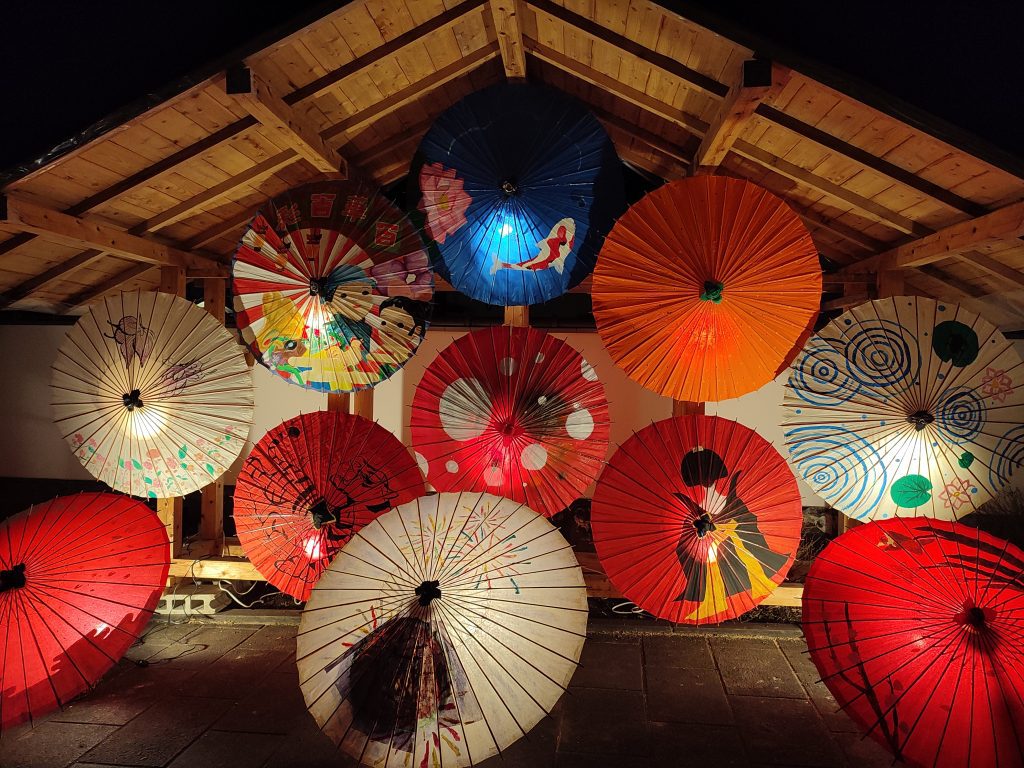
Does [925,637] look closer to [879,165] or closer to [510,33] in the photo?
[879,165]

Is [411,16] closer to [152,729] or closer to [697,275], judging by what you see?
[697,275]

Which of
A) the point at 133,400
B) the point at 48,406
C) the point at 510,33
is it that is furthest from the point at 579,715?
the point at 48,406

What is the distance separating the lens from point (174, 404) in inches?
173

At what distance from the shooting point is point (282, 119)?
11.8 ft

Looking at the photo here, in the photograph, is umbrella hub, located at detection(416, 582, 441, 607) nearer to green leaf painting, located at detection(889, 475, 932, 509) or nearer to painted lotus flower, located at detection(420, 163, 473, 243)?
painted lotus flower, located at detection(420, 163, 473, 243)

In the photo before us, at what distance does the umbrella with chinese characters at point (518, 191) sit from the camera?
3859 mm

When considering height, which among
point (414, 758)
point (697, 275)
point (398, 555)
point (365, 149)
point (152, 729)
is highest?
point (365, 149)

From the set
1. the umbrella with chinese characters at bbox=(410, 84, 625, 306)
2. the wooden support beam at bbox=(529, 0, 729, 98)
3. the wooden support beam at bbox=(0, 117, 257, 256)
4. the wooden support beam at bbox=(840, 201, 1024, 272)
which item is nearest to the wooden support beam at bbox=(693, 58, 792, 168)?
the wooden support beam at bbox=(529, 0, 729, 98)

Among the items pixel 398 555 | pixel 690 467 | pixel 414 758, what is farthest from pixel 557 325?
pixel 414 758

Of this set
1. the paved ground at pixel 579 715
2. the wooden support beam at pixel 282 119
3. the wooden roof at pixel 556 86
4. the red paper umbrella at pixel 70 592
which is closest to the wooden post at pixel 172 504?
the wooden roof at pixel 556 86

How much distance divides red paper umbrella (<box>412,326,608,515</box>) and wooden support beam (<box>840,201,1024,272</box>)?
245 centimetres

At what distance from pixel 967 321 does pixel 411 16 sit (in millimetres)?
4074

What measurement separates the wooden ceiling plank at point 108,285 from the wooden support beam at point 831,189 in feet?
17.2

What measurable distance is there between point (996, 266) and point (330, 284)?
4.66 m
